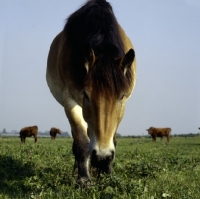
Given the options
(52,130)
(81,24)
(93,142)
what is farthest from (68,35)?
(52,130)

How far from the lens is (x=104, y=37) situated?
509cm

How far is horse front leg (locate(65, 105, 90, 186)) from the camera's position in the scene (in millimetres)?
5157

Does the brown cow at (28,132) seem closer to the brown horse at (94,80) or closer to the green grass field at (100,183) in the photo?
the green grass field at (100,183)

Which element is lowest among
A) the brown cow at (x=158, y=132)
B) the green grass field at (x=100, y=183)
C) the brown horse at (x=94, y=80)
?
the green grass field at (x=100, y=183)

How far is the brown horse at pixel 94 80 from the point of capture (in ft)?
14.1

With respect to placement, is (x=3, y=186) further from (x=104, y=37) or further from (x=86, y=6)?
(x=86, y=6)

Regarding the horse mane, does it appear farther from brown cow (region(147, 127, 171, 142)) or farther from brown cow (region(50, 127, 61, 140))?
brown cow (region(50, 127, 61, 140))


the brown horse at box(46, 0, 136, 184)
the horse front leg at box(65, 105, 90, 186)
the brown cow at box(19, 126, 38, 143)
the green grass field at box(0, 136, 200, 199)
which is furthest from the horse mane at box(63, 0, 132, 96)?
the brown cow at box(19, 126, 38, 143)

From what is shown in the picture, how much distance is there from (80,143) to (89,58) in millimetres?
1466

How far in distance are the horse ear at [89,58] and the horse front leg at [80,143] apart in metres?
1.22

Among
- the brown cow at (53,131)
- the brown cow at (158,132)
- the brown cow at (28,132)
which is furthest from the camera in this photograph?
the brown cow at (53,131)

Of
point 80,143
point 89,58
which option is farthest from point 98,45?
point 80,143

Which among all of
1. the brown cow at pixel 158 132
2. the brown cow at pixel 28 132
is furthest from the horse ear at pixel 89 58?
the brown cow at pixel 158 132

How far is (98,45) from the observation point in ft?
16.2
